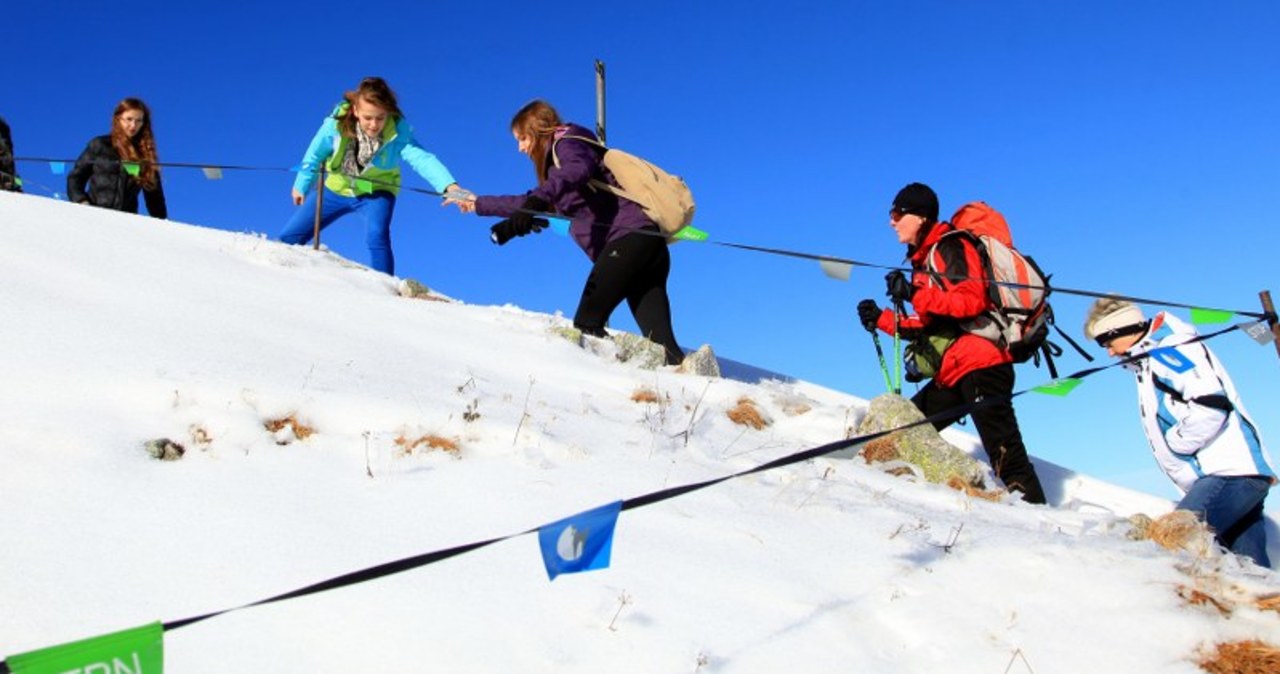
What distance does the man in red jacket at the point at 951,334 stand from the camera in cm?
525

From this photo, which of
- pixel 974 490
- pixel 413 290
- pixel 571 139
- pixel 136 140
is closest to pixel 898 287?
pixel 974 490

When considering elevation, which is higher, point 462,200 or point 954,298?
point 462,200

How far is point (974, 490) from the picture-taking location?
479 cm

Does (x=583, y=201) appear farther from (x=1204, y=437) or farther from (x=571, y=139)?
(x=1204, y=437)

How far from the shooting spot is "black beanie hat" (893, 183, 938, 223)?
553 centimetres

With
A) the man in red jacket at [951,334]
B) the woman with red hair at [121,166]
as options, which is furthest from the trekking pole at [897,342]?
the woman with red hair at [121,166]

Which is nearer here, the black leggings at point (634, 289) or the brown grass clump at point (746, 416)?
the brown grass clump at point (746, 416)

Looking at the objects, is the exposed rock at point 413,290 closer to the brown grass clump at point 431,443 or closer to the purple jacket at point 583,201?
the purple jacket at point 583,201

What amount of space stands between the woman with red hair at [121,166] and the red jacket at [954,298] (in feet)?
20.6

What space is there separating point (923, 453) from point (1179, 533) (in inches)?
64.7

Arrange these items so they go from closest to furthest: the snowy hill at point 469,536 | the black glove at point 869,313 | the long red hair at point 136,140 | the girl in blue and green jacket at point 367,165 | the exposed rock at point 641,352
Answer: the snowy hill at point 469,536 < the black glove at point 869,313 < the exposed rock at point 641,352 < the girl in blue and green jacket at point 367,165 < the long red hair at point 136,140

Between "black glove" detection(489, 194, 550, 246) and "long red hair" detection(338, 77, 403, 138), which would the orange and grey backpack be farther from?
"long red hair" detection(338, 77, 403, 138)

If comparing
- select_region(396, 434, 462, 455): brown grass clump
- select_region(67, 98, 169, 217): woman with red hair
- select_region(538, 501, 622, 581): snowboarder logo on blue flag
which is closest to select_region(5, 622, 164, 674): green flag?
select_region(538, 501, 622, 581): snowboarder logo on blue flag

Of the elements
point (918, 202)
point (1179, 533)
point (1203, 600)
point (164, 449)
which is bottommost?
point (1203, 600)
